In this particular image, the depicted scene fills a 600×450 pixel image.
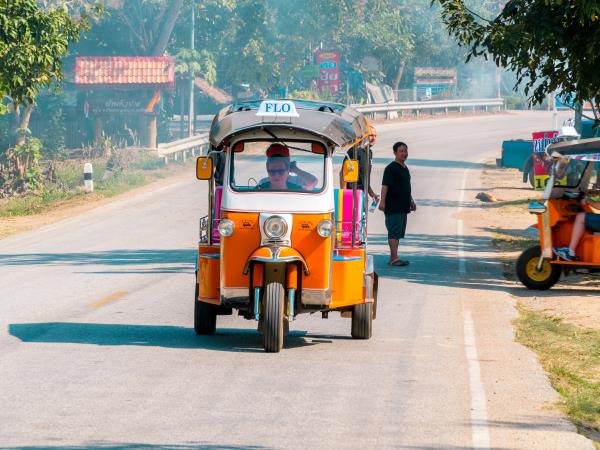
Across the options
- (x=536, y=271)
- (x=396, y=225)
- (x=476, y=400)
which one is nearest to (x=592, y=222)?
(x=536, y=271)

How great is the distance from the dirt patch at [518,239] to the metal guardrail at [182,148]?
11.7 m

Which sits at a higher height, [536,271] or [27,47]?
[27,47]

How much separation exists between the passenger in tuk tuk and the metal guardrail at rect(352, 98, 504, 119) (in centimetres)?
4743

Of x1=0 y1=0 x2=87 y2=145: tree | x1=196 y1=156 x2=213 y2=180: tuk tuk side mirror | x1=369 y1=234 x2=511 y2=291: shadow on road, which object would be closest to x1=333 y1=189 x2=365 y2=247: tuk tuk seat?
x1=196 y1=156 x2=213 y2=180: tuk tuk side mirror

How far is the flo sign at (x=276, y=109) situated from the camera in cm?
1229

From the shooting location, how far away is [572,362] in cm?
1231

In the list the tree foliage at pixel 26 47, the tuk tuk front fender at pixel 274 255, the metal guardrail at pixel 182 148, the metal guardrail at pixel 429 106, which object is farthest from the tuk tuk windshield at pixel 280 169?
the metal guardrail at pixel 429 106

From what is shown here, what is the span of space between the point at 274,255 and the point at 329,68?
52662 millimetres

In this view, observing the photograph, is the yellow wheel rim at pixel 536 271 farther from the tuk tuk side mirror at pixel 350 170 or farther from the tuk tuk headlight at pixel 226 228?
the tuk tuk headlight at pixel 226 228

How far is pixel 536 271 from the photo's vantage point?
17.9 meters

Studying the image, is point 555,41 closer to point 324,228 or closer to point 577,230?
point 577,230

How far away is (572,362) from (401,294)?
4.89 meters

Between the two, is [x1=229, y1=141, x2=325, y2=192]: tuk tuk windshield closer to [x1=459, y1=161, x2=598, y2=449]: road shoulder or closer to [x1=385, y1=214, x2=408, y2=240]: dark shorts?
[x1=459, y1=161, x2=598, y2=449]: road shoulder

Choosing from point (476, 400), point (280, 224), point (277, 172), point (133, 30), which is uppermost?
point (133, 30)
